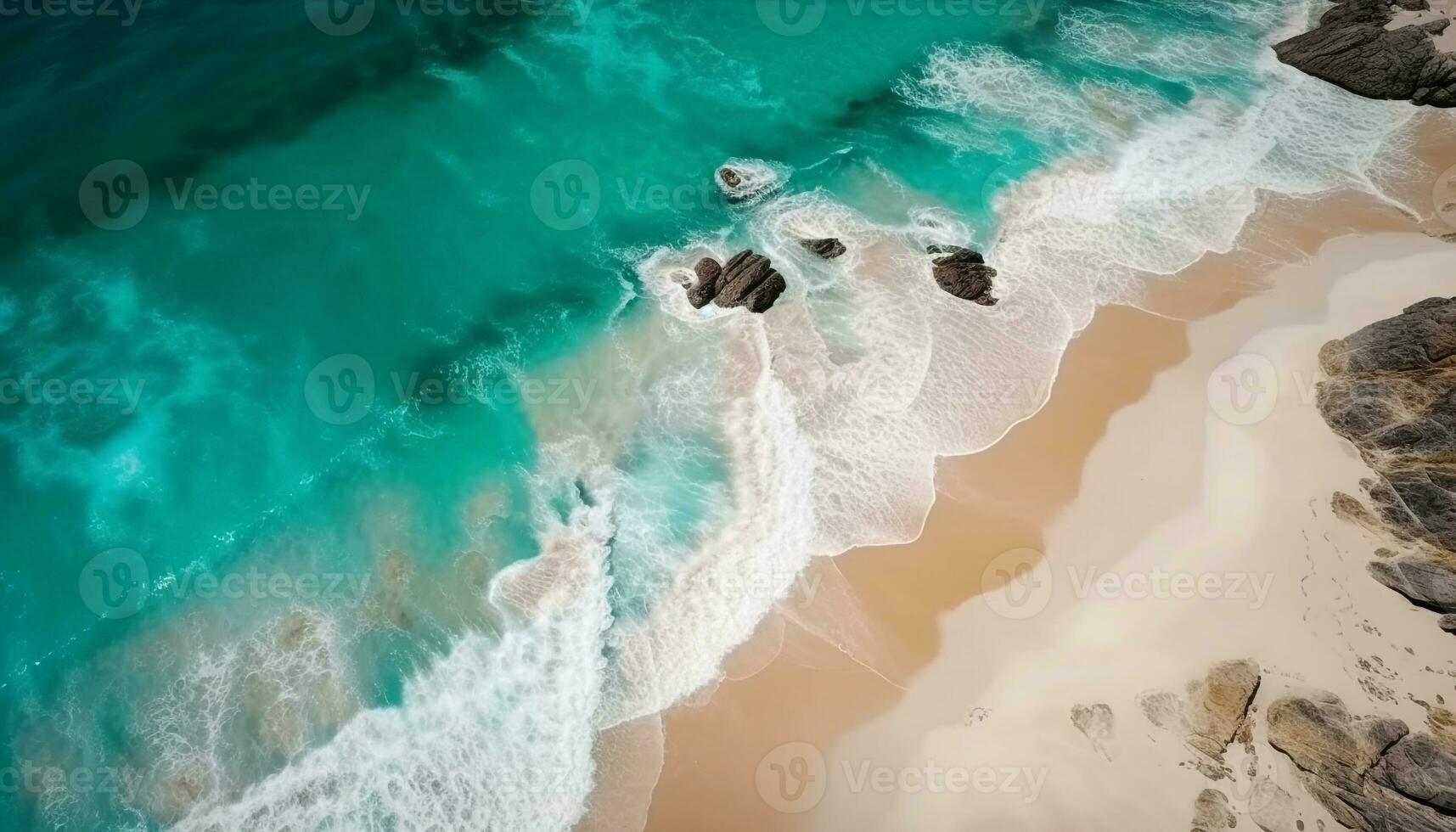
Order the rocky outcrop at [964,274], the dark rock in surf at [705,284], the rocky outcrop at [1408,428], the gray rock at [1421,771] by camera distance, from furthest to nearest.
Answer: the dark rock in surf at [705,284], the rocky outcrop at [964,274], the rocky outcrop at [1408,428], the gray rock at [1421,771]

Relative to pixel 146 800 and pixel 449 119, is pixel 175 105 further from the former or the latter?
pixel 146 800

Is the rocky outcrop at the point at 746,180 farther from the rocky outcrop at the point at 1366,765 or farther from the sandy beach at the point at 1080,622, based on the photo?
the rocky outcrop at the point at 1366,765

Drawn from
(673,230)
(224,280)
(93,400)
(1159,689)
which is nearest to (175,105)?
(224,280)

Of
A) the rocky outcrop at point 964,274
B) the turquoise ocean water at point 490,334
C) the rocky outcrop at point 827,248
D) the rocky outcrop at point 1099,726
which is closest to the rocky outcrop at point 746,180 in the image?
the turquoise ocean water at point 490,334

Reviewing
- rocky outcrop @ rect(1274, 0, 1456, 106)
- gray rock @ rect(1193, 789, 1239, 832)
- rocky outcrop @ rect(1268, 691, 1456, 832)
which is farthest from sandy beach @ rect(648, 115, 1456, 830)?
rocky outcrop @ rect(1274, 0, 1456, 106)

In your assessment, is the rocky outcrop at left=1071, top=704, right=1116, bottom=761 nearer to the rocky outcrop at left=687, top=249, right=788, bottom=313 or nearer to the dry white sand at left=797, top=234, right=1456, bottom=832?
the dry white sand at left=797, top=234, right=1456, bottom=832

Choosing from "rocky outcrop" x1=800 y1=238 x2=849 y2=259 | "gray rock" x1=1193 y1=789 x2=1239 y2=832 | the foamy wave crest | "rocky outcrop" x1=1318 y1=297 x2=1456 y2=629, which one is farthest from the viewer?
"rocky outcrop" x1=800 y1=238 x2=849 y2=259
